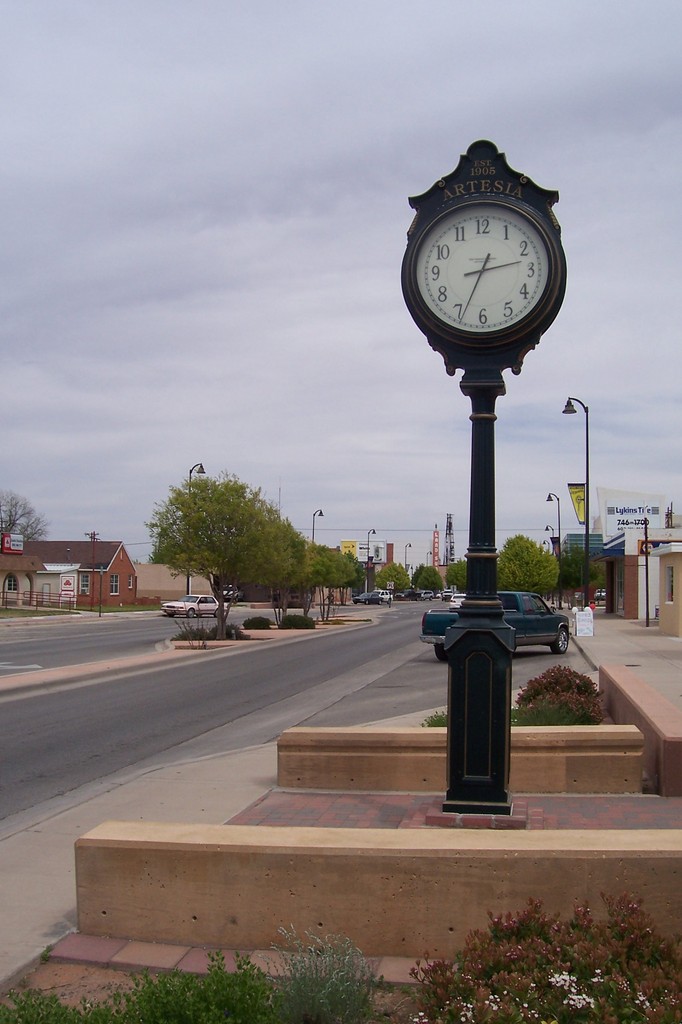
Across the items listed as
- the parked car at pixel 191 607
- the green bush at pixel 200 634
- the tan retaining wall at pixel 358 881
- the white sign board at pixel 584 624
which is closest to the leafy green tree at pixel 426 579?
the parked car at pixel 191 607

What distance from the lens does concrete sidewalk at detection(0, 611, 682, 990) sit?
14.8ft

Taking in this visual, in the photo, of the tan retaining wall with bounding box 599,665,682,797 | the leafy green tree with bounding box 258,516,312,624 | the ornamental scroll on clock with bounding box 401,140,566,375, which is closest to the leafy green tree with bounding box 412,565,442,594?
the leafy green tree with bounding box 258,516,312,624

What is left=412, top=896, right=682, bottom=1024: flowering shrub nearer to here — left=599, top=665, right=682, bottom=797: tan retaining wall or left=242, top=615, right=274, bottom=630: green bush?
left=599, top=665, right=682, bottom=797: tan retaining wall

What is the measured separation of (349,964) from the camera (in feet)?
12.3

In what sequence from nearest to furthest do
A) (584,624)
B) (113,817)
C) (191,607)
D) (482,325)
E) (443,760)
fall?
1. (482,325)
2. (443,760)
3. (113,817)
4. (584,624)
5. (191,607)

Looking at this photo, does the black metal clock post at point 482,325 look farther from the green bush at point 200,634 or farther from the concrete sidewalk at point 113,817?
the green bush at point 200,634

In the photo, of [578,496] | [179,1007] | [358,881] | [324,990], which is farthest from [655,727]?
[578,496]

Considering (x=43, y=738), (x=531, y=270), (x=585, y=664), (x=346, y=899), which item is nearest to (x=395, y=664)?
(x=585, y=664)

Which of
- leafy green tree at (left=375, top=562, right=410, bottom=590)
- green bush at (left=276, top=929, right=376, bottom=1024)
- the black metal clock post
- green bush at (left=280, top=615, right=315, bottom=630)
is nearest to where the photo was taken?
green bush at (left=276, top=929, right=376, bottom=1024)

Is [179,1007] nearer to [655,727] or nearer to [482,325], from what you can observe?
[482,325]

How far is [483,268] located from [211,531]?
2613cm

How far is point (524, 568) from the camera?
58.2 m

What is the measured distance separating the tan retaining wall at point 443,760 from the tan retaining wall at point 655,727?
22cm

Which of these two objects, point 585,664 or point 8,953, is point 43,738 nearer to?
point 8,953
